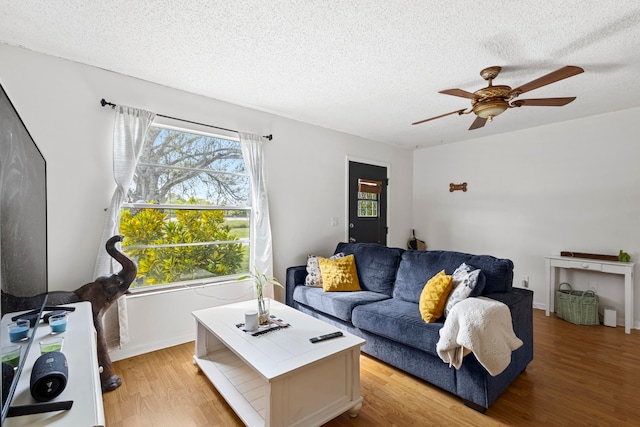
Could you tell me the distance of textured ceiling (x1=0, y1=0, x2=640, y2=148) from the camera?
180cm

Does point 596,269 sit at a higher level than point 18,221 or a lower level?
lower

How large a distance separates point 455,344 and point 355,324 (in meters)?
0.96

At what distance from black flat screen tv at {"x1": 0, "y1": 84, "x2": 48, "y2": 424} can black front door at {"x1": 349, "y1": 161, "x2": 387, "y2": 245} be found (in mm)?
3530

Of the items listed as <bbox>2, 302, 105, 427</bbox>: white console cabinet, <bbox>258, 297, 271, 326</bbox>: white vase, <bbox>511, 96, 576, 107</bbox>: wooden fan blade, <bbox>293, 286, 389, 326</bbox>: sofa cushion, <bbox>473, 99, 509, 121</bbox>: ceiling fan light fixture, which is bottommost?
<bbox>293, 286, 389, 326</bbox>: sofa cushion

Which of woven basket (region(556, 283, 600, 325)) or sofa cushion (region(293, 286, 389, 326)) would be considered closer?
sofa cushion (region(293, 286, 389, 326))

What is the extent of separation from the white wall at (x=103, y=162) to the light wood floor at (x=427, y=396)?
49cm

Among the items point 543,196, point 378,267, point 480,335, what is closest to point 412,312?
point 480,335

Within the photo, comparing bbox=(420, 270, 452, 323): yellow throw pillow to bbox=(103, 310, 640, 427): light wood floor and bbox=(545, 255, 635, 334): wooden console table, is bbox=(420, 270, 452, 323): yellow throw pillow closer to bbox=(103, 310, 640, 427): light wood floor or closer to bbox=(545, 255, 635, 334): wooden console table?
bbox=(103, 310, 640, 427): light wood floor

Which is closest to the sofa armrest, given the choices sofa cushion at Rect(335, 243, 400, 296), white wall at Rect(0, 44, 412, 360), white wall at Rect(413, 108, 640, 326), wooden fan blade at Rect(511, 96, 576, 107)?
white wall at Rect(0, 44, 412, 360)

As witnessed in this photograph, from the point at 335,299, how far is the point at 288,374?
1.35m

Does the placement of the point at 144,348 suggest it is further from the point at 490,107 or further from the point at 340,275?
the point at 490,107

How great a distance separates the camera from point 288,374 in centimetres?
156

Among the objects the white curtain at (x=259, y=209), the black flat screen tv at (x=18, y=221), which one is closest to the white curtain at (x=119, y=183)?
the black flat screen tv at (x=18, y=221)

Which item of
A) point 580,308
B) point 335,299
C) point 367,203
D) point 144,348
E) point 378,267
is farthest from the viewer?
point 367,203
